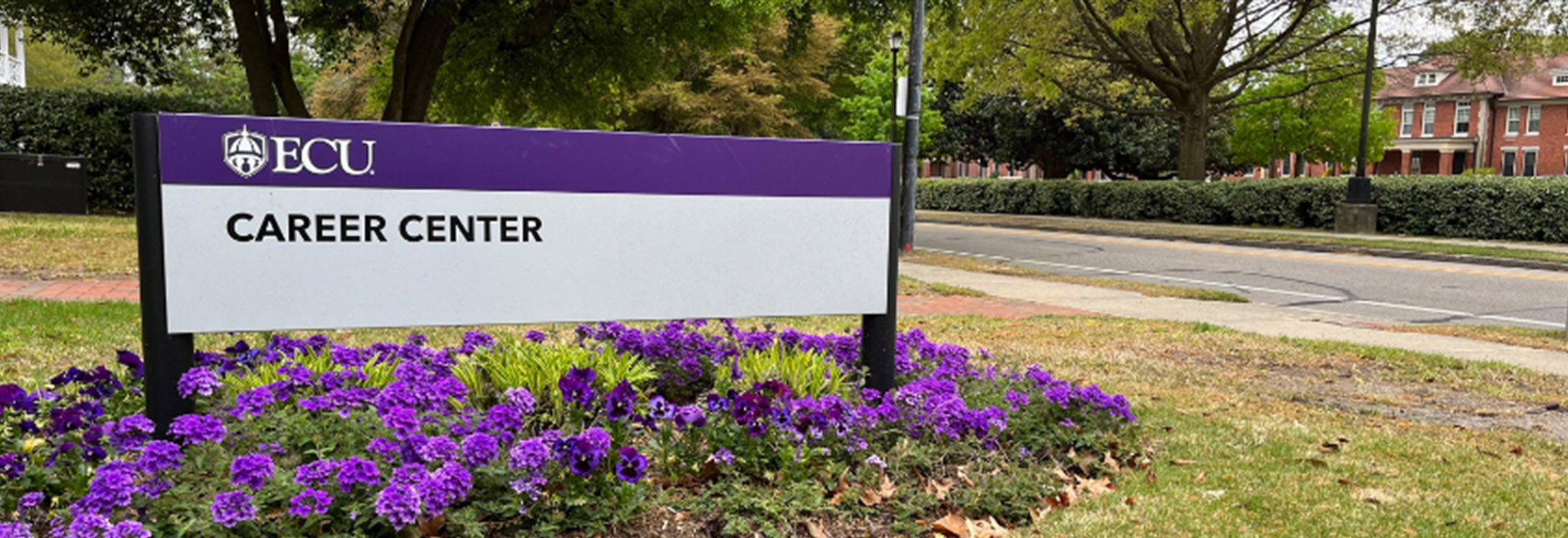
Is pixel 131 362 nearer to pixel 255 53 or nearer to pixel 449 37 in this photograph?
pixel 255 53

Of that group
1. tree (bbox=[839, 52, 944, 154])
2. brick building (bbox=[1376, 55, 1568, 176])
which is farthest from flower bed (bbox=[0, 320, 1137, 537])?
brick building (bbox=[1376, 55, 1568, 176])

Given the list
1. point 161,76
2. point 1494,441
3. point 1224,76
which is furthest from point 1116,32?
point 1494,441

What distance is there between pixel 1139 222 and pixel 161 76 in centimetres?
2188

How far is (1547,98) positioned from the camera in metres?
59.6

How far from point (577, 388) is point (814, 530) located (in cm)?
92

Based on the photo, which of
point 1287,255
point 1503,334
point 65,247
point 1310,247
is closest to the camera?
point 1503,334

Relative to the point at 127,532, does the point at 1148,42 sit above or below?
above

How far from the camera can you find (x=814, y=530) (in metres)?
3.09

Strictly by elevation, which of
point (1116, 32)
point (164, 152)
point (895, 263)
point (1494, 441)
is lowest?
point (1494, 441)

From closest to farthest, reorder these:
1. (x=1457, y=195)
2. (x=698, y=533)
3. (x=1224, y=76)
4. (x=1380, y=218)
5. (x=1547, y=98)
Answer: (x=698, y=533) < (x=1457, y=195) < (x=1380, y=218) < (x=1224, y=76) < (x=1547, y=98)

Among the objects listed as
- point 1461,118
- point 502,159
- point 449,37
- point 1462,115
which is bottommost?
point 502,159

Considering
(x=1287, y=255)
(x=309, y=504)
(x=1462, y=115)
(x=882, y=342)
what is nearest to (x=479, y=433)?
(x=309, y=504)

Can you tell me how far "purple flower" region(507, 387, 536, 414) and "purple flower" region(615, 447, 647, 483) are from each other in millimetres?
634

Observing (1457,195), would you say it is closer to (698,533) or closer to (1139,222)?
(1139,222)
